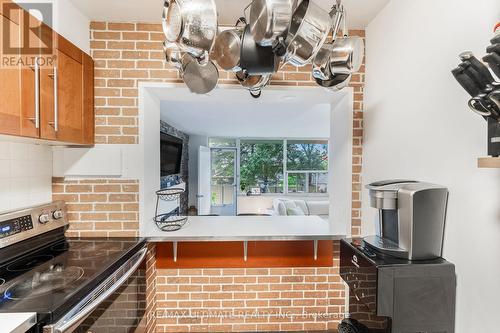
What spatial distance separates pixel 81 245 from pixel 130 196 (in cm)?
42

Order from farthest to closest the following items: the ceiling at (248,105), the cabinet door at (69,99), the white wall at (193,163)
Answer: the white wall at (193,163) < the ceiling at (248,105) < the cabinet door at (69,99)

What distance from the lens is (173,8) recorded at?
930 millimetres

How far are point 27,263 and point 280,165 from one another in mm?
6076

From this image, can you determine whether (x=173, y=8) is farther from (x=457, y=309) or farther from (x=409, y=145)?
(x=457, y=309)

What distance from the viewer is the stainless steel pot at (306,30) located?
0.94 m

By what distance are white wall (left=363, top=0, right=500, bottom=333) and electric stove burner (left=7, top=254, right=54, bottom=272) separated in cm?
203

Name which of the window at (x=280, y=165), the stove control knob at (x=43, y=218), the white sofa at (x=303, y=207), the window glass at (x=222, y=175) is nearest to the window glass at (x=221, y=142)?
the window at (x=280, y=165)

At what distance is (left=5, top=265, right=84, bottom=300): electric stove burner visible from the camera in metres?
1.02

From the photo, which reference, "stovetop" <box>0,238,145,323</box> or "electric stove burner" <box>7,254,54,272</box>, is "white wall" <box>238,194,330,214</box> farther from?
"electric stove burner" <box>7,254,54,272</box>

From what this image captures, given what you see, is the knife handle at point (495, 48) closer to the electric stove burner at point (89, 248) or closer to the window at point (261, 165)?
the electric stove burner at point (89, 248)

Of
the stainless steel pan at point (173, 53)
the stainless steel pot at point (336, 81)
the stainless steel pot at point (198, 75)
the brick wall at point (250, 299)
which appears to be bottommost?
the brick wall at point (250, 299)

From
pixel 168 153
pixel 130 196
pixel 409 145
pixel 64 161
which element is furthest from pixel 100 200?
pixel 168 153

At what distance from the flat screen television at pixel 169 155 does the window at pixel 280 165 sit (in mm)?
2204

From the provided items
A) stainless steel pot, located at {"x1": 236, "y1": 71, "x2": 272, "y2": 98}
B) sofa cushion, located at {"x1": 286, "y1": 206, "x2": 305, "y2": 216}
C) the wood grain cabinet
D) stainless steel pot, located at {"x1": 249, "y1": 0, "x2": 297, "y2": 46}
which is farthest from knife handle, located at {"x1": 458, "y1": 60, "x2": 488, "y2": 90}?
sofa cushion, located at {"x1": 286, "y1": 206, "x2": 305, "y2": 216}
